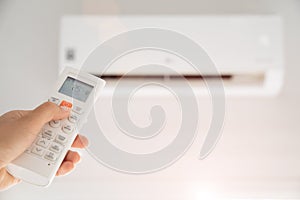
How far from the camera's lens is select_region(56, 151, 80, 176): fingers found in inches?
29.5

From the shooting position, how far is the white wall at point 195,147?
40.6 inches

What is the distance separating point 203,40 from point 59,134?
0.42m

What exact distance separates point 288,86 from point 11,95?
0.72m

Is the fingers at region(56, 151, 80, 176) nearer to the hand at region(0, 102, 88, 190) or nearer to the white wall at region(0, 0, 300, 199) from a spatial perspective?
the hand at region(0, 102, 88, 190)

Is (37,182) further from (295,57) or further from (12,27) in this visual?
(295,57)

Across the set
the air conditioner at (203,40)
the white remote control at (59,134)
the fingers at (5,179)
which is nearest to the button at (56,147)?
the white remote control at (59,134)

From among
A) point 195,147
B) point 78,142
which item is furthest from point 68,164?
point 195,147

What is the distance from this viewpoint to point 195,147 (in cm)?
106

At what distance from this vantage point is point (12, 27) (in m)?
1.13

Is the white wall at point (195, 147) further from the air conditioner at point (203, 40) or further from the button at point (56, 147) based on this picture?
the button at point (56, 147)

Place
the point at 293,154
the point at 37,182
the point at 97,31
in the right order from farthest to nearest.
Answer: the point at 293,154 < the point at 97,31 < the point at 37,182

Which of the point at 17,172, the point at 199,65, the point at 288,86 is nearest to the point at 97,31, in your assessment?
the point at 199,65

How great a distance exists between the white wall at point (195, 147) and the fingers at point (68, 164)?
0.28m

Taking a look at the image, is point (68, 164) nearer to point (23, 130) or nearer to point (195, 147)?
point (23, 130)
